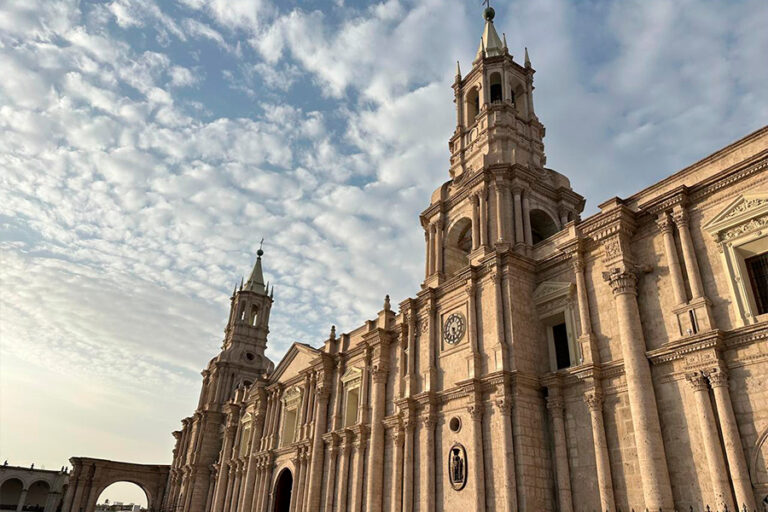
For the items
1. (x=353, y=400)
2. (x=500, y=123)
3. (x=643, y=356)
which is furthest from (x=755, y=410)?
(x=353, y=400)

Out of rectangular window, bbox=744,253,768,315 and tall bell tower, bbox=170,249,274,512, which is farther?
tall bell tower, bbox=170,249,274,512

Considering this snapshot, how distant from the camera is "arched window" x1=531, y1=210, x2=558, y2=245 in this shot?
2528 cm

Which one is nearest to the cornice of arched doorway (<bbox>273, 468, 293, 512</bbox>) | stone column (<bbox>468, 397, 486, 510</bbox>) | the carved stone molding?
the carved stone molding

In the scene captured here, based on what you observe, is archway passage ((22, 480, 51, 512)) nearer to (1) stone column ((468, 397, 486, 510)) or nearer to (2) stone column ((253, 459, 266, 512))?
(2) stone column ((253, 459, 266, 512))

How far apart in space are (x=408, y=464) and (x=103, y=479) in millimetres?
43090

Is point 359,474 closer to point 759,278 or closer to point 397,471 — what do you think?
point 397,471

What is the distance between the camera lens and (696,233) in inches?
644

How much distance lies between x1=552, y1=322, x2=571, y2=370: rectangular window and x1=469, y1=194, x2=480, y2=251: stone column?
16.7 ft

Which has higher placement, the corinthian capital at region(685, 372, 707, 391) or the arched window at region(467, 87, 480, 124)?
the arched window at region(467, 87, 480, 124)

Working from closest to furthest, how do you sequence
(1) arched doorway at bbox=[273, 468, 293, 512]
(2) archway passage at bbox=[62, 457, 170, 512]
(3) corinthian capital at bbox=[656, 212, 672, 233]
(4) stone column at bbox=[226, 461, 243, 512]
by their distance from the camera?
(3) corinthian capital at bbox=[656, 212, 672, 233]
(1) arched doorway at bbox=[273, 468, 293, 512]
(4) stone column at bbox=[226, 461, 243, 512]
(2) archway passage at bbox=[62, 457, 170, 512]

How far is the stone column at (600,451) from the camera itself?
15.5 metres

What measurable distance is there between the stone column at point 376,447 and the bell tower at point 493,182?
511 cm

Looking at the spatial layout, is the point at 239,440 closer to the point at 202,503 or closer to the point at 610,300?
the point at 202,503

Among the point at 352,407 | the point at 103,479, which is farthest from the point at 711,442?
the point at 103,479
